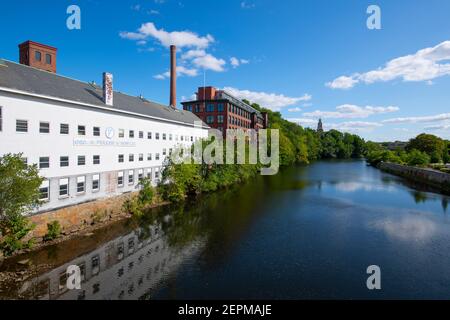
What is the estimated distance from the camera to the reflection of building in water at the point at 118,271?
13.3 m

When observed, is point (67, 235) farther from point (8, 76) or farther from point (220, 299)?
point (220, 299)

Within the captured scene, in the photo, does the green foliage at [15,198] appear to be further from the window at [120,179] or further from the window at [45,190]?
the window at [120,179]

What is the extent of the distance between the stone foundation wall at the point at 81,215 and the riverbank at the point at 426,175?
46.9 metres

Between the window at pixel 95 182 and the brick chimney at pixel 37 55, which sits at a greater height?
the brick chimney at pixel 37 55

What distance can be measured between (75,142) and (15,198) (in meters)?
7.17

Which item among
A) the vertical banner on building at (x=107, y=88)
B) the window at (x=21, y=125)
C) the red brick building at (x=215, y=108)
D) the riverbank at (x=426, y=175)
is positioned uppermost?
the red brick building at (x=215, y=108)

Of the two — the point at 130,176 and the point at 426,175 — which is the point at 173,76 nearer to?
the point at 130,176

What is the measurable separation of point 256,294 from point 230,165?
107ft

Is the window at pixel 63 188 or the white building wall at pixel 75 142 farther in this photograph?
the window at pixel 63 188

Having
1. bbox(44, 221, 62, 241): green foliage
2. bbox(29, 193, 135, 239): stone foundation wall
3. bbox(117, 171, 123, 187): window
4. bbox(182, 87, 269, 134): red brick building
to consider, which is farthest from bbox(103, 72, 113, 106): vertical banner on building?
bbox(182, 87, 269, 134): red brick building

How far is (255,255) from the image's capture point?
59.2 feet

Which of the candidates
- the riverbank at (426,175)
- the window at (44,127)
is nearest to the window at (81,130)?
the window at (44,127)

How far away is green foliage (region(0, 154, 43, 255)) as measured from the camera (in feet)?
50.4

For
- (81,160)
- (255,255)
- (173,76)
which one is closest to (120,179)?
(81,160)
